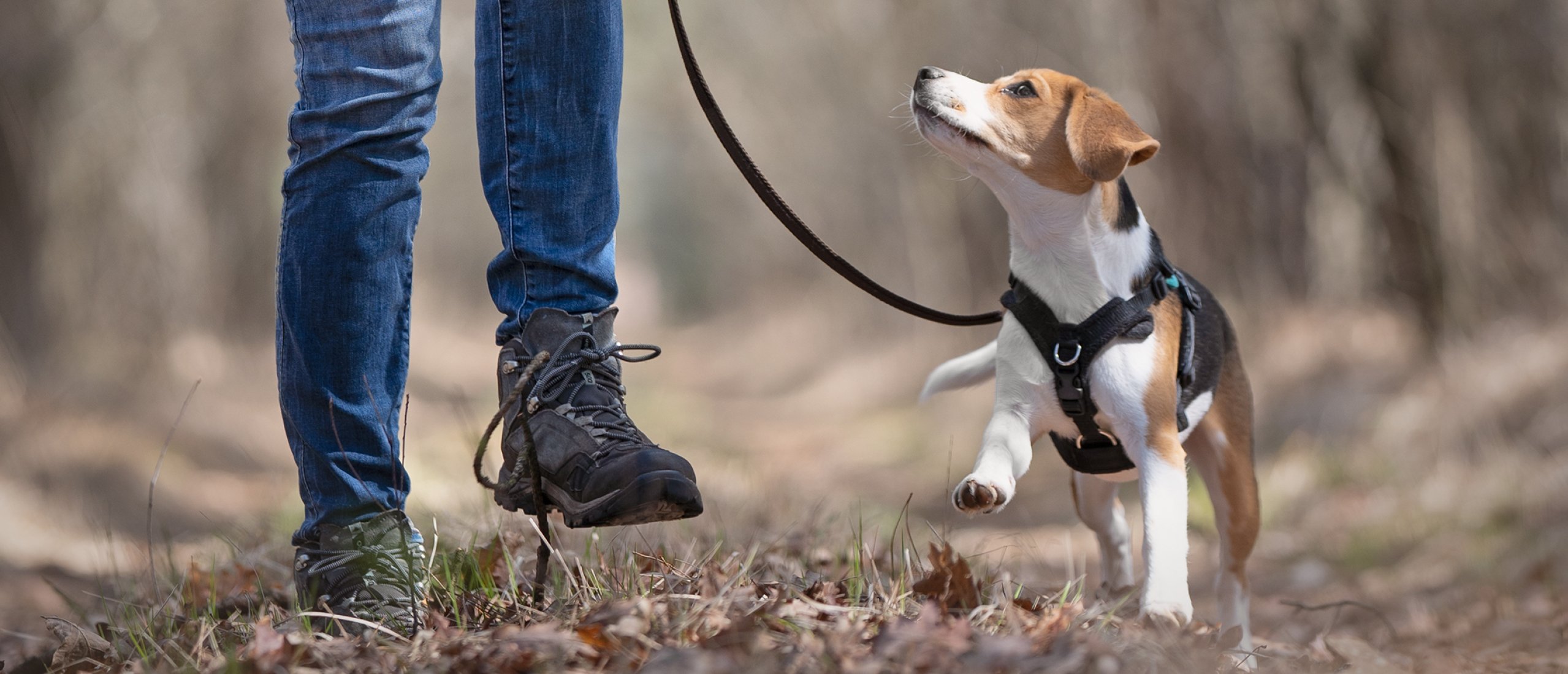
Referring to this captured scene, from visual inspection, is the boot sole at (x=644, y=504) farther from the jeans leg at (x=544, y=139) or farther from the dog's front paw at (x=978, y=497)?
the dog's front paw at (x=978, y=497)

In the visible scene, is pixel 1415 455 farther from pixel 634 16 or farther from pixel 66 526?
pixel 634 16

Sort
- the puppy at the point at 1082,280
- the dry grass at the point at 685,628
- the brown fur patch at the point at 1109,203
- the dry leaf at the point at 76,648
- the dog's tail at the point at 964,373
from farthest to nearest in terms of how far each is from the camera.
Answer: the dog's tail at the point at 964,373, the brown fur patch at the point at 1109,203, the puppy at the point at 1082,280, the dry leaf at the point at 76,648, the dry grass at the point at 685,628

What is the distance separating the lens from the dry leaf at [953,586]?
245 cm

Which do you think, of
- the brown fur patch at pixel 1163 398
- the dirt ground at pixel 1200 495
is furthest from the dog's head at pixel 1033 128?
the dirt ground at pixel 1200 495

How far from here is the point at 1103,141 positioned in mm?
3002

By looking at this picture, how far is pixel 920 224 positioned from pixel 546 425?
952cm

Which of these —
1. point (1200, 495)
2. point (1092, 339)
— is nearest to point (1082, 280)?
point (1092, 339)

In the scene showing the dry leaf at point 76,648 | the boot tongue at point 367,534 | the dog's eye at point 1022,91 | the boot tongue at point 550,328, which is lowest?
the dry leaf at point 76,648

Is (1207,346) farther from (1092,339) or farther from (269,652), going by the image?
(269,652)

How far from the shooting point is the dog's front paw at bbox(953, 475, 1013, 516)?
2.61m

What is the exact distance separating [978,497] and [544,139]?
4.02 feet

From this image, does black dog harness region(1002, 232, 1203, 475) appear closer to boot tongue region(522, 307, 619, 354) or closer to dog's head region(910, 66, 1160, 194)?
dog's head region(910, 66, 1160, 194)

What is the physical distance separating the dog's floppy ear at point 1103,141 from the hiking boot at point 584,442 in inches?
47.1

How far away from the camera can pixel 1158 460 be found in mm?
2896
